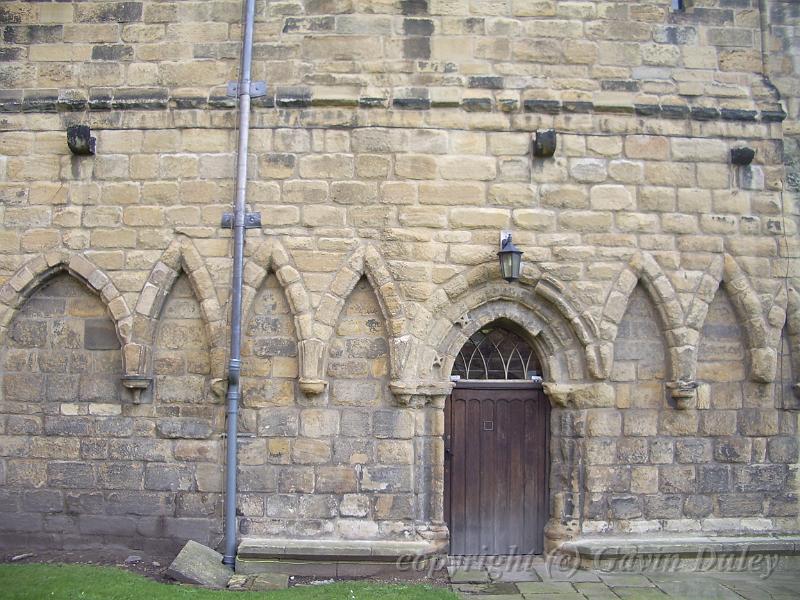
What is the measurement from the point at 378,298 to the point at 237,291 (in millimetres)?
1308

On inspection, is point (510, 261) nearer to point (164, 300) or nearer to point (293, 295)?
point (293, 295)

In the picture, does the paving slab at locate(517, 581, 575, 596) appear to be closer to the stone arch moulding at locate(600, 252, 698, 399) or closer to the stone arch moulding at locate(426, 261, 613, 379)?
the stone arch moulding at locate(426, 261, 613, 379)

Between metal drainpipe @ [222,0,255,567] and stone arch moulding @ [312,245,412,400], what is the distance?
2.40 ft

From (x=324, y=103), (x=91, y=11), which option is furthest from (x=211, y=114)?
(x=91, y=11)

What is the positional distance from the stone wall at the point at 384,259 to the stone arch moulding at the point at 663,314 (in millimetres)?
30

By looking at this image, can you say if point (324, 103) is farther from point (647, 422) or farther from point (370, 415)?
point (647, 422)

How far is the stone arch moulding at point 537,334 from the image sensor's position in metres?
6.44

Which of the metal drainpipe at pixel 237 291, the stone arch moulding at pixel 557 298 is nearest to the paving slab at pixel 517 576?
the stone arch moulding at pixel 557 298

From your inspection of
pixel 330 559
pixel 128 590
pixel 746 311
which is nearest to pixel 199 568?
pixel 128 590

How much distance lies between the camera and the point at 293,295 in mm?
6352

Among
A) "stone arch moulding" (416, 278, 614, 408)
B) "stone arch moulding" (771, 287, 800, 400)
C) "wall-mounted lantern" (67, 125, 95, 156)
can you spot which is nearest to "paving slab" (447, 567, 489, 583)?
"stone arch moulding" (416, 278, 614, 408)

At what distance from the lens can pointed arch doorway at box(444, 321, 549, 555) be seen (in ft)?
21.9

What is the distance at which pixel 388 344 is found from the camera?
639 cm

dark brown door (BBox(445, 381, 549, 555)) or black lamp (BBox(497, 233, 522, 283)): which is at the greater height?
black lamp (BBox(497, 233, 522, 283))
